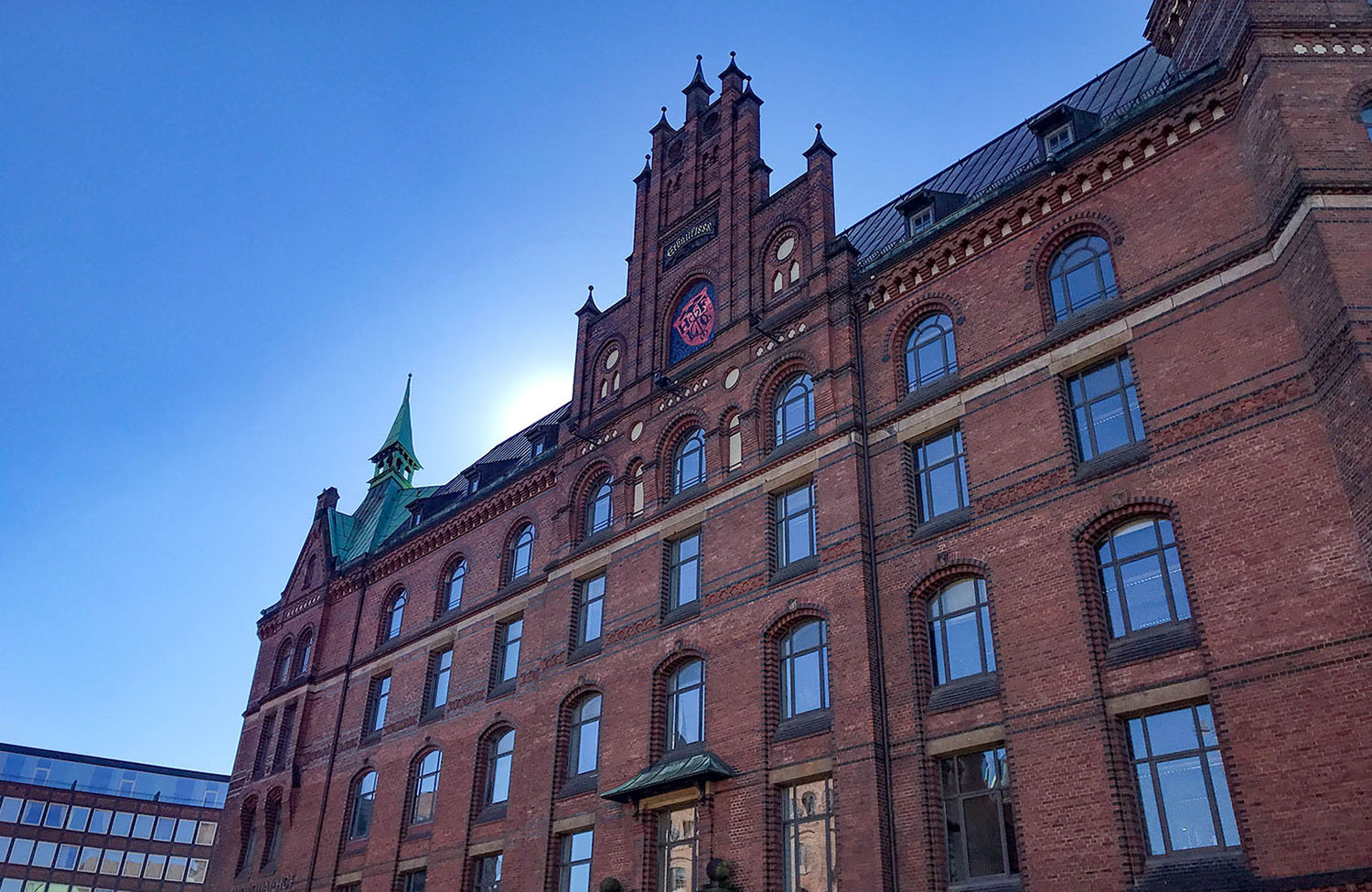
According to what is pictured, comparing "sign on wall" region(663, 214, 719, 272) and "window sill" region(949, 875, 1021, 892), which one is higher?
"sign on wall" region(663, 214, 719, 272)

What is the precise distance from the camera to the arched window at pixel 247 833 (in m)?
36.2

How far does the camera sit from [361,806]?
32.8m

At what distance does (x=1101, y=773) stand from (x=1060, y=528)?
4079 mm

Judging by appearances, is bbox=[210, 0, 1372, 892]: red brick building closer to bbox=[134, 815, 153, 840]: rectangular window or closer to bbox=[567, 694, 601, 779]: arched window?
bbox=[567, 694, 601, 779]: arched window

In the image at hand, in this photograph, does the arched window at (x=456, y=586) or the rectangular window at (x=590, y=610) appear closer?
the rectangular window at (x=590, y=610)

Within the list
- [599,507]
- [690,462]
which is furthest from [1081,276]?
[599,507]

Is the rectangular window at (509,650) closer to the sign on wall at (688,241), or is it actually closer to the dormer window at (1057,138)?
the sign on wall at (688,241)

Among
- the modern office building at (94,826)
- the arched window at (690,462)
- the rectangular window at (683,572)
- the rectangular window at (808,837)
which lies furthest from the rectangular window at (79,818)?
the rectangular window at (808,837)

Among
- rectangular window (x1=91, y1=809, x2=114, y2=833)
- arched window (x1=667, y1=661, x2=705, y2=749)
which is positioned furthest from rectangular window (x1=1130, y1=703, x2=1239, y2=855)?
rectangular window (x1=91, y1=809, x2=114, y2=833)

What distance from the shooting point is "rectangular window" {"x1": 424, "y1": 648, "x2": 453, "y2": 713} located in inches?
1273

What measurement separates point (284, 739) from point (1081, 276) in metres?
28.7

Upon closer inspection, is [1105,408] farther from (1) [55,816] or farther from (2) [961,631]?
(1) [55,816]

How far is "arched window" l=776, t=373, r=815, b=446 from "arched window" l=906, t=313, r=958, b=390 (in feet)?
7.08

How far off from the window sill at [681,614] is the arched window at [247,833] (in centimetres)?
1856
